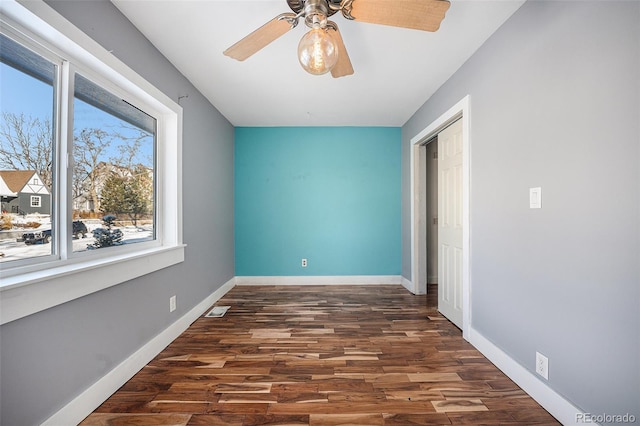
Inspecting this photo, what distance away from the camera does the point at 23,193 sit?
1.39m

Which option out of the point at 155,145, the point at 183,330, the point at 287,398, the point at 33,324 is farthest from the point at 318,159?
the point at 33,324

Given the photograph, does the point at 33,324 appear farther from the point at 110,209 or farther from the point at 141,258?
the point at 110,209

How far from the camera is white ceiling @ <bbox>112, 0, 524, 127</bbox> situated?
184cm

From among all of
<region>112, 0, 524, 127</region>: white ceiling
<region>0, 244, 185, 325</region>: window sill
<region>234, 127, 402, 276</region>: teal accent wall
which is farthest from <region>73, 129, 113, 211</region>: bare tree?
<region>234, 127, 402, 276</region>: teal accent wall

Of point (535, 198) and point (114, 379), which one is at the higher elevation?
point (535, 198)

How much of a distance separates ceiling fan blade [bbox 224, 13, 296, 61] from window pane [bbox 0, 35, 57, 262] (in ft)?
3.20

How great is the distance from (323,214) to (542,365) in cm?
308

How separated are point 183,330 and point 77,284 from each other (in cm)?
135

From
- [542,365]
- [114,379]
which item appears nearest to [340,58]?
[542,365]

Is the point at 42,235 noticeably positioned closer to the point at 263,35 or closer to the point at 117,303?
the point at 117,303

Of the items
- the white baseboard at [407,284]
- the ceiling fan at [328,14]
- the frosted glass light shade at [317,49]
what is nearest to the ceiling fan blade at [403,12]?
the ceiling fan at [328,14]

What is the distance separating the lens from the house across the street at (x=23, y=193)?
1320mm

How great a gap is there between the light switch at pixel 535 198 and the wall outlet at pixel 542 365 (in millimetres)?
864

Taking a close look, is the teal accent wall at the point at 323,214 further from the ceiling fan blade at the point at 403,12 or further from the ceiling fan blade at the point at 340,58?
the ceiling fan blade at the point at 403,12
